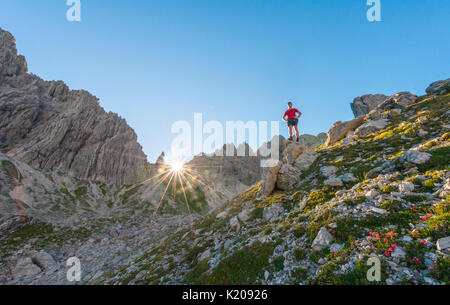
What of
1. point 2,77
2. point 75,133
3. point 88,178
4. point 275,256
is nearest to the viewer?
point 275,256

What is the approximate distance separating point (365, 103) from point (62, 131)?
531 feet

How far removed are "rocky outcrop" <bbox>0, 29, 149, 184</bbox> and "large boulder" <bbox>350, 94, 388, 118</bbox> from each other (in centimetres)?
12474

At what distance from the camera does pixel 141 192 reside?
298 feet

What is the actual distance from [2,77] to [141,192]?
382 ft

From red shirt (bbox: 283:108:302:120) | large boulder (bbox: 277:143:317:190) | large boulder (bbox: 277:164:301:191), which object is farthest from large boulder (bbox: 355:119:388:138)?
large boulder (bbox: 277:164:301:191)

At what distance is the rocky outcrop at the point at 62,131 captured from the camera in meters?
86.2

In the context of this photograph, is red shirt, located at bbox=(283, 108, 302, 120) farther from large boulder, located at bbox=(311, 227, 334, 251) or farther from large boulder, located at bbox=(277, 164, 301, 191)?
large boulder, located at bbox=(311, 227, 334, 251)

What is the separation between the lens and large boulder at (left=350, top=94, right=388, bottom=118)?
9325 cm

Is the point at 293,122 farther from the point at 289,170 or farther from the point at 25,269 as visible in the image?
the point at 25,269

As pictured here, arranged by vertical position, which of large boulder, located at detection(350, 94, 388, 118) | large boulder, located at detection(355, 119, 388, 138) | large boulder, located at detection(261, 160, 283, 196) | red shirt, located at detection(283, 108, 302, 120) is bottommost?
large boulder, located at detection(261, 160, 283, 196)

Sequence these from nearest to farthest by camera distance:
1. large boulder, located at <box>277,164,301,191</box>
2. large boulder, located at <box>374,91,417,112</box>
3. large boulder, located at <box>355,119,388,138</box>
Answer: large boulder, located at <box>277,164,301,191</box>
large boulder, located at <box>355,119,388,138</box>
large boulder, located at <box>374,91,417,112</box>

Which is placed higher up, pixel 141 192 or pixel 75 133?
pixel 75 133

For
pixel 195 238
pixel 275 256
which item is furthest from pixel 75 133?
pixel 275 256
